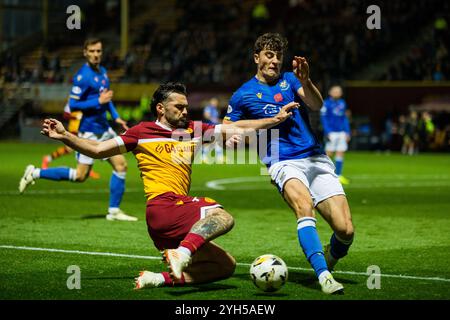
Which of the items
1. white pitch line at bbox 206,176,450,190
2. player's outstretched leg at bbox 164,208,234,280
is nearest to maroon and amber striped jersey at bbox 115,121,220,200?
player's outstretched leg at bbox 164,208,234,280

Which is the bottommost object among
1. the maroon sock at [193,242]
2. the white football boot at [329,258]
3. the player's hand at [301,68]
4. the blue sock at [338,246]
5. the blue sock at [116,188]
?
the blue sock at [116,188]

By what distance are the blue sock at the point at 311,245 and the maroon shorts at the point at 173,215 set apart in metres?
0.79

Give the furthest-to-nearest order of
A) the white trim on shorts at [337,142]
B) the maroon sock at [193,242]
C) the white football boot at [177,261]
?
1. the white trim on shorts at [337,142]
2. the maroon sock at [193,242]
3. the white football boot at [177,261]

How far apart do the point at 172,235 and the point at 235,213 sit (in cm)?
684

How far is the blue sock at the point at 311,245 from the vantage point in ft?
25.9

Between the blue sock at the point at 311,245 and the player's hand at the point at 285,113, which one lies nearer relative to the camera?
the blue sock at the point at 311,245

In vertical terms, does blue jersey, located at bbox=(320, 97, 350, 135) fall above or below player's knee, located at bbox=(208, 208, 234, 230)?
below

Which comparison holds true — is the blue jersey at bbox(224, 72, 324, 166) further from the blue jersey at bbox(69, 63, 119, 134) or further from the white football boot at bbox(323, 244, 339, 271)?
the blue jersey at bbox(69, 63, 119, 134)

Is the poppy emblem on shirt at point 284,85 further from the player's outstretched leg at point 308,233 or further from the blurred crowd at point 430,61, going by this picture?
the blurred crowd at point 430,61

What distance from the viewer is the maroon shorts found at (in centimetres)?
802

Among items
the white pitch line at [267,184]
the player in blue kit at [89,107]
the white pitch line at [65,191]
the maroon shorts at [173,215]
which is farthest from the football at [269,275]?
the white pitch line at [267,184]

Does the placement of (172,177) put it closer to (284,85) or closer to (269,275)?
(269,275)

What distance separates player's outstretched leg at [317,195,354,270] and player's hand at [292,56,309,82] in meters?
1.13
